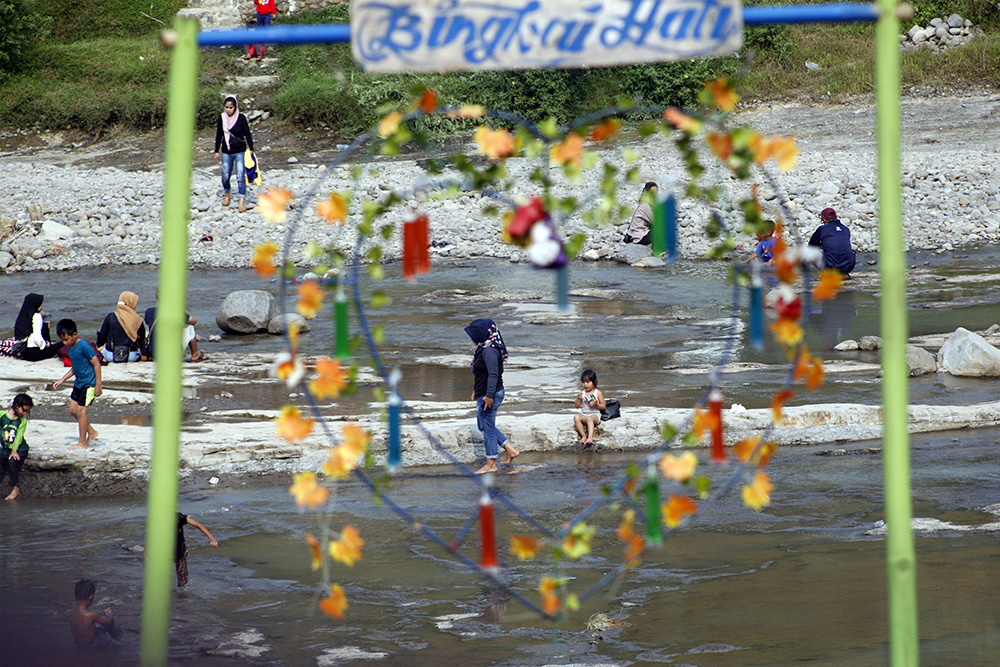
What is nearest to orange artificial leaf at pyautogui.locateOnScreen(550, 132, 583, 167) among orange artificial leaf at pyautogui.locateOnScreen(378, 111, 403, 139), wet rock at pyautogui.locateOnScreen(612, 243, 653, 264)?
orange artificial leaf at pyautogui.locateOnScreen(378, 111, 403, 139)

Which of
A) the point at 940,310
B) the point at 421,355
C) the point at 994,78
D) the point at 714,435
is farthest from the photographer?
the point at 994,78

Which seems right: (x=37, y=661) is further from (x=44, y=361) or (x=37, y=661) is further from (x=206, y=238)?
(x=206, y=238)

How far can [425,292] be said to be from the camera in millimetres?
17656

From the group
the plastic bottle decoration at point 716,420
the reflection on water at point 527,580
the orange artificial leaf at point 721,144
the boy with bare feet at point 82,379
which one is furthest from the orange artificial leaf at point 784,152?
the boy with bare feet at point 82,379

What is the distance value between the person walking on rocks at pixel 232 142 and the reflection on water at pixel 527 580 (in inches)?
390

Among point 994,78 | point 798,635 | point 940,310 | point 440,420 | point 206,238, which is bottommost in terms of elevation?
point 798,635

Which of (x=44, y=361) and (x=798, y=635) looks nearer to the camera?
(x=798, y=635)

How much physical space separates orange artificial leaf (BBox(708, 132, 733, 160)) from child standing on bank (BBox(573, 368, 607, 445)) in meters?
6.52

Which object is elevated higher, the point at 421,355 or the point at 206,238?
the point at 206,238

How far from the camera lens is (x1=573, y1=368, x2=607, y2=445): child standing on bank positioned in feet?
32.8

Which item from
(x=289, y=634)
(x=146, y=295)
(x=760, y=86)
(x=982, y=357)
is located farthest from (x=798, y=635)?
(x=760, y=86)

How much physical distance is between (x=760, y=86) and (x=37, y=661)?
2411cm

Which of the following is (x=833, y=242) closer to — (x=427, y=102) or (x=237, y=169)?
(x=237, y=169)

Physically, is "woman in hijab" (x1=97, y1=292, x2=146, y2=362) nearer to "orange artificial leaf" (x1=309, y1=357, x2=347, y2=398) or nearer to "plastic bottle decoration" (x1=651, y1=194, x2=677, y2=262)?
"orange artificial leaf" (x1=309, y1=357, x2=347, y2=398)
